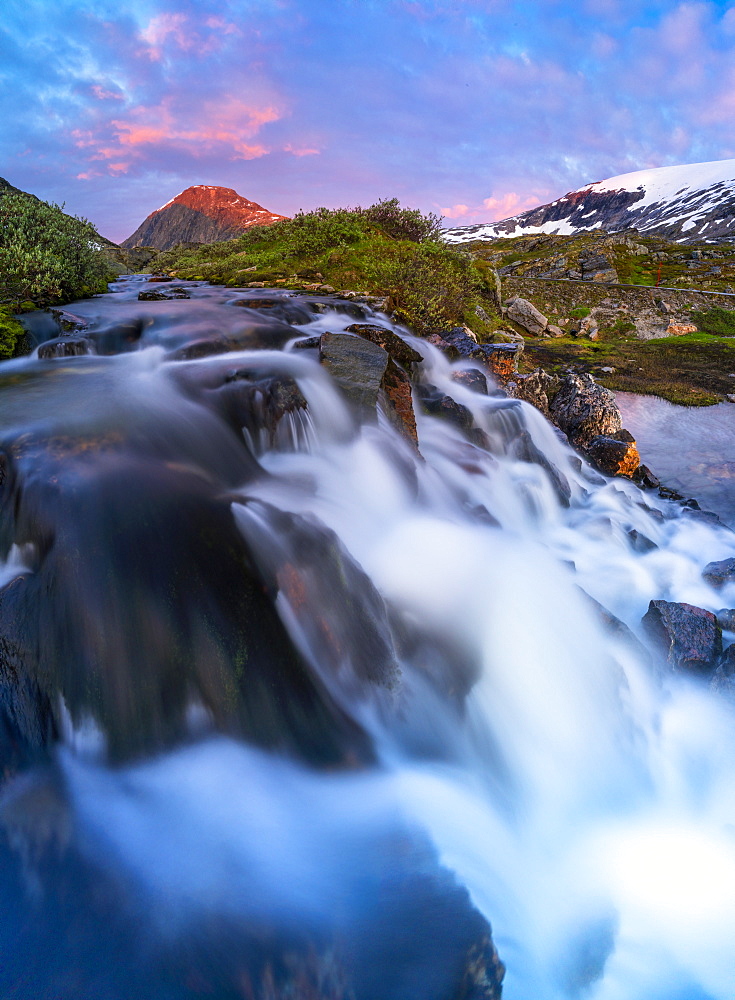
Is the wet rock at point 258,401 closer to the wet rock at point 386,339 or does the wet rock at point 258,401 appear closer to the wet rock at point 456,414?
the wet rock at point 386,339

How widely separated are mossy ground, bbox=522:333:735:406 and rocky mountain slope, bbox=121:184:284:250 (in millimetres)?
78394

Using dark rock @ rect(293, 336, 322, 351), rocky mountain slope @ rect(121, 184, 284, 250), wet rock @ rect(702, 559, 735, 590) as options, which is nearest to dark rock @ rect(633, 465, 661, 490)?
wet rock @ rect(702, 559, 735, 590)

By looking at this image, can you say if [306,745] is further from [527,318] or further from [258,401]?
[527,318]

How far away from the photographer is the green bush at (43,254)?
10.7 metres

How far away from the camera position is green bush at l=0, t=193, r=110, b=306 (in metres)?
10.7

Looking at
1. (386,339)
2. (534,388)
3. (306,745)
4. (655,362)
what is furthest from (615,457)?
(655,362)

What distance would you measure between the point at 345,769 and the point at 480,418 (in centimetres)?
863

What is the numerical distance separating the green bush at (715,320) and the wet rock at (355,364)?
104 feet

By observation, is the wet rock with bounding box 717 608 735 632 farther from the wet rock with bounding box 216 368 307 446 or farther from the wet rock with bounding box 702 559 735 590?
the wet rock with bounding box 216 368 307 446

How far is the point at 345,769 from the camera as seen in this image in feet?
13.6

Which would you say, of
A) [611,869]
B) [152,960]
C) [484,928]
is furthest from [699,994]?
[152,960]

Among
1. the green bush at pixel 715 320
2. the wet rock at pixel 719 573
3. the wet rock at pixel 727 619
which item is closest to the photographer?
the wet rock at pixel 727 619

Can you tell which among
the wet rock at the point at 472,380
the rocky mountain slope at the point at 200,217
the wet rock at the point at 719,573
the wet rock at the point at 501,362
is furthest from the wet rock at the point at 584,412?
the rocky mountain slope at the point at 200,217

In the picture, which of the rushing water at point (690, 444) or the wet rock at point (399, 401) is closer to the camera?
the wet rock at point (399, 401)
